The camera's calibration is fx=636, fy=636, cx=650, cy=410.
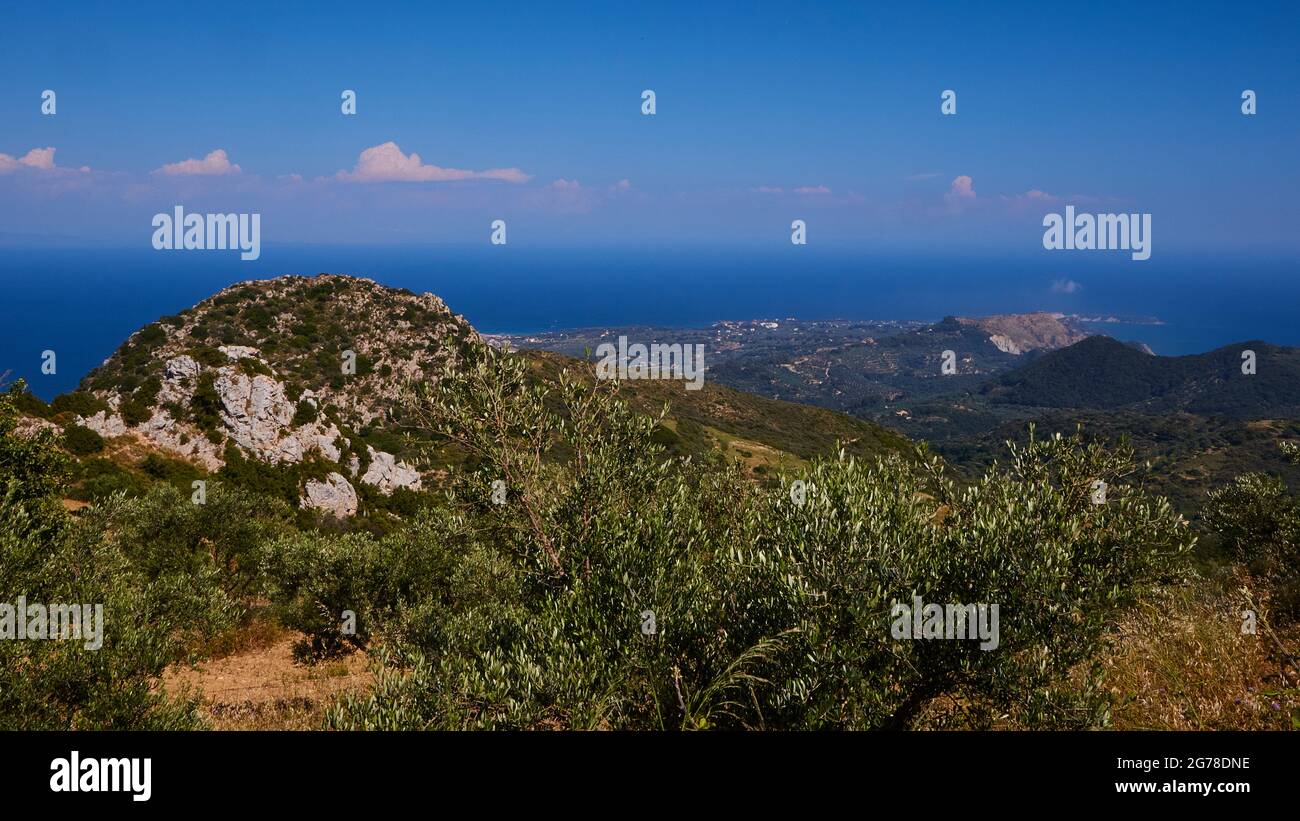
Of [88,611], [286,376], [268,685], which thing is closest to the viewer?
[88,611]

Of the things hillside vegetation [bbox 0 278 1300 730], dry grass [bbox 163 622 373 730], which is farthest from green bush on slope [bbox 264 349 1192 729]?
dry grass [bbox 163 622 373 730]

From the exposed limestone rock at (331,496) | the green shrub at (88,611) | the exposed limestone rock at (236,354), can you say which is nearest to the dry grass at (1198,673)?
the green shrub at (88,611)

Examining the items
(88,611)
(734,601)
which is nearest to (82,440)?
(88,611)

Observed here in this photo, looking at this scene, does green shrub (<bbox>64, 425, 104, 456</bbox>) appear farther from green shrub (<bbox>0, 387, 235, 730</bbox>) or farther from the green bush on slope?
the green bush on slope

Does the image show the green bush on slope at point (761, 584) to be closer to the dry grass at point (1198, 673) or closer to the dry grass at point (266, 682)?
the dry grass at point (1198, 673)

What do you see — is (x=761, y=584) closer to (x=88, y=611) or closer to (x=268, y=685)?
(x=88, y=611)
